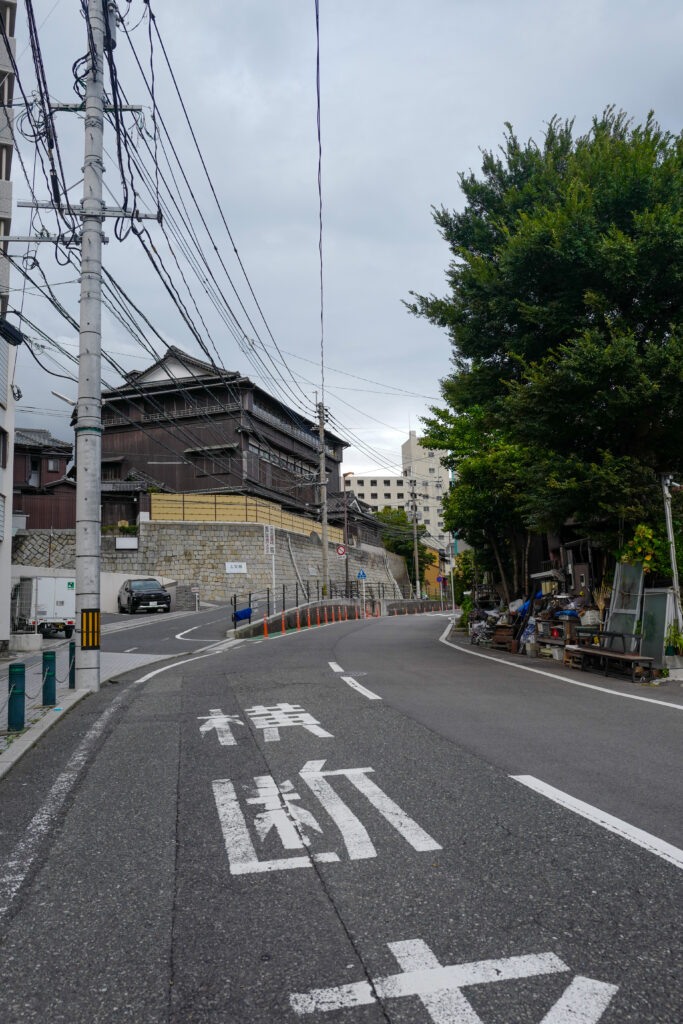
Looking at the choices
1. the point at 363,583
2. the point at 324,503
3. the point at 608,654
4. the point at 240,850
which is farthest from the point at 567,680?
the point at 363,583

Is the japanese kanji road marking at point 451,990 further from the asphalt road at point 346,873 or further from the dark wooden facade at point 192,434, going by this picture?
the dark wooden facade at point 192,434

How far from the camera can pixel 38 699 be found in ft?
34.1

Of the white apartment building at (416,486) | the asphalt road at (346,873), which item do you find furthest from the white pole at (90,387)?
the white apartment building at (416,486)

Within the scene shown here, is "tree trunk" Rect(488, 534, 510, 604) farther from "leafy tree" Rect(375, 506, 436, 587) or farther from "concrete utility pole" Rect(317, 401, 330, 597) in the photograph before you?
"leafy tree" Rect(375, 506, 436, 587)

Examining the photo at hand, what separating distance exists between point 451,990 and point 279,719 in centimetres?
558

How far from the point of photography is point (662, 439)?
45.1ft

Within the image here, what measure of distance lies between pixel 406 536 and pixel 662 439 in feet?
203

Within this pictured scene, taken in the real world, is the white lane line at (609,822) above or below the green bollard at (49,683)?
below

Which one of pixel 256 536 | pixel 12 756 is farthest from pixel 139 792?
pixel 256 536

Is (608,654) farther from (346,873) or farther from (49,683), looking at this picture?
(346,873)

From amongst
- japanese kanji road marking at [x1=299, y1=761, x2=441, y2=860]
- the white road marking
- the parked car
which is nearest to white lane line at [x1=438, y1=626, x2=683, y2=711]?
japanese kanji road marking at [x1=299, y1=761, x2=441, y2=860]

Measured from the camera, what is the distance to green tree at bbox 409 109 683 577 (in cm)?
1242

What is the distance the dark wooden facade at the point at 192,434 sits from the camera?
47.9m

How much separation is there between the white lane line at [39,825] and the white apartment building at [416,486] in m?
95.3
